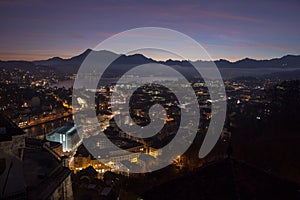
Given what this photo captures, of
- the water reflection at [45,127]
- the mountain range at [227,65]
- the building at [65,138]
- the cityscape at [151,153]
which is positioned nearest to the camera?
the cityscape at [151,153]

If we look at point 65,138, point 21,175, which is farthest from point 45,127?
point 21,175

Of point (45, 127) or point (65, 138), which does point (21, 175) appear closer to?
point (65, 138)

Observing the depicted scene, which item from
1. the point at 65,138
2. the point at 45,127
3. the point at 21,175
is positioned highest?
the point at 21,175

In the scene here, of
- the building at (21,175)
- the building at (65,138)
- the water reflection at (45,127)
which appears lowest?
the water reflection at (45,127)

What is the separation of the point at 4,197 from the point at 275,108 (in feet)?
44.0

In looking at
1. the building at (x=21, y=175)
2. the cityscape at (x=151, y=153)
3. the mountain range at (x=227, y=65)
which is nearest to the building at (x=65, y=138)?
the cityscape at (x=151, y=153)

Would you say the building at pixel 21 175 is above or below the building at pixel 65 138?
above

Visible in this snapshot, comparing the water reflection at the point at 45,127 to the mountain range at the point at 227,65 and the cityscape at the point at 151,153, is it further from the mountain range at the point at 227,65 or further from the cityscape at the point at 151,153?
the mountain range at the point at 227,65

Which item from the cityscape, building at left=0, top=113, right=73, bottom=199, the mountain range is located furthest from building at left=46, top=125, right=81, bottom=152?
the mountain range

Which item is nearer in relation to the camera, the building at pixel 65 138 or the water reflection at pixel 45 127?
the building at pixel 65 138

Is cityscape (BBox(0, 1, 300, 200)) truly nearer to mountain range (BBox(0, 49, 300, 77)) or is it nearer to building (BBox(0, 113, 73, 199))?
building (BBox(0, 113, 73, 199))

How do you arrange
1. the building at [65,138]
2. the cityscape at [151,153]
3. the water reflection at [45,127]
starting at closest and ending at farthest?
1. the cityscape at [151,153]
2. the building at [65,138]
3. the water reflection at [45,127]

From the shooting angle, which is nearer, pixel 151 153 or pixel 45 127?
pixel 151 153

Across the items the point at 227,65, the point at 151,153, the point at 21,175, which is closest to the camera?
the point at 21,175
